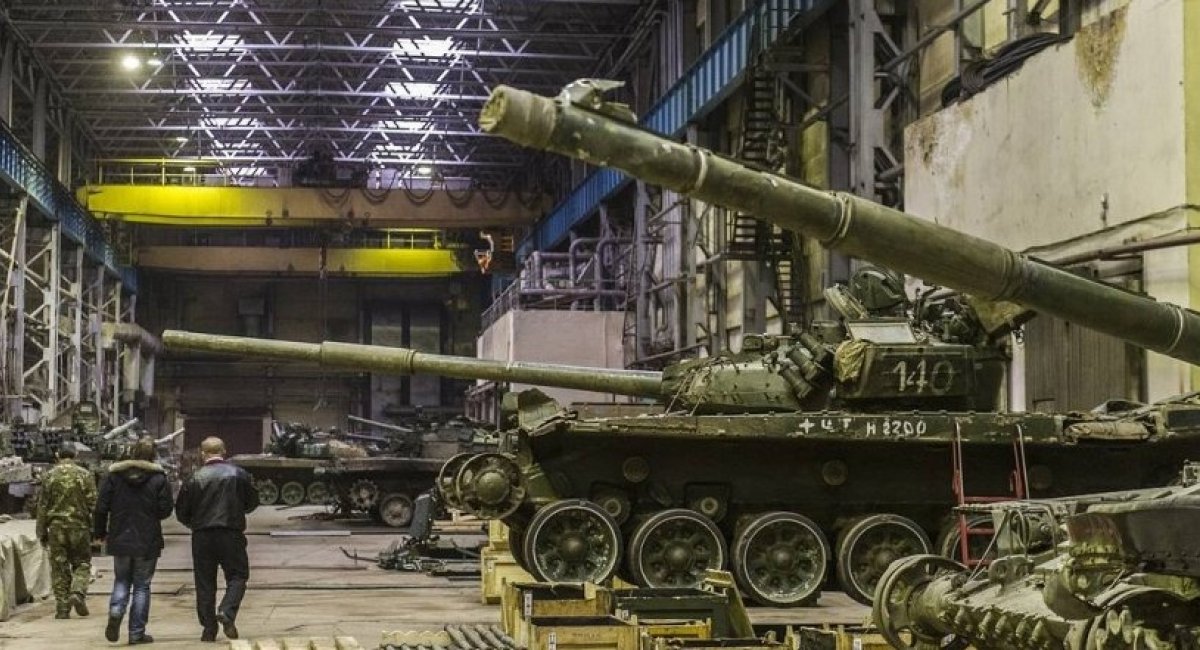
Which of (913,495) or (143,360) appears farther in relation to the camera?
(143,360)

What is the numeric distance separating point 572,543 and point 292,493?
61.0 feet

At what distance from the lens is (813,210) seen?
6.74 m

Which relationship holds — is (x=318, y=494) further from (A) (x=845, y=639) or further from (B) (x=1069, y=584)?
(B) (x=1069, y=584)

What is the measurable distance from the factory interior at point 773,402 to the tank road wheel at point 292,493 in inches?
1.7

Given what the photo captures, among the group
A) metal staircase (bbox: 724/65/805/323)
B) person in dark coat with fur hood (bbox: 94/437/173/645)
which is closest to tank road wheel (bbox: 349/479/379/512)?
metal staircase (bbox: 724/65/805/323)

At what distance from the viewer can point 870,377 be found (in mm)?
13242

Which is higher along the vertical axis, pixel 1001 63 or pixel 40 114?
pixel 40 114

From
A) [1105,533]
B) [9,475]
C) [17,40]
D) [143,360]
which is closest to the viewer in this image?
[1105,533]

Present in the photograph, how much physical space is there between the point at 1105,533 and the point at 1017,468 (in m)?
7.86

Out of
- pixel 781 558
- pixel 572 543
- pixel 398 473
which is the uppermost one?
pixel 398 473

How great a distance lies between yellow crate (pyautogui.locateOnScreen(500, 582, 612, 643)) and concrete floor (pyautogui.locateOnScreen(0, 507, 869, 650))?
4.07 feet

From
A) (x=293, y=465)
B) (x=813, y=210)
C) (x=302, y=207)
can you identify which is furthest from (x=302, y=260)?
(x=813, y=210)

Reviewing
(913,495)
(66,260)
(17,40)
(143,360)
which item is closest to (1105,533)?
(913,495)

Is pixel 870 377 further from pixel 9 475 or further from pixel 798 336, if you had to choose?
pixel 9 475
